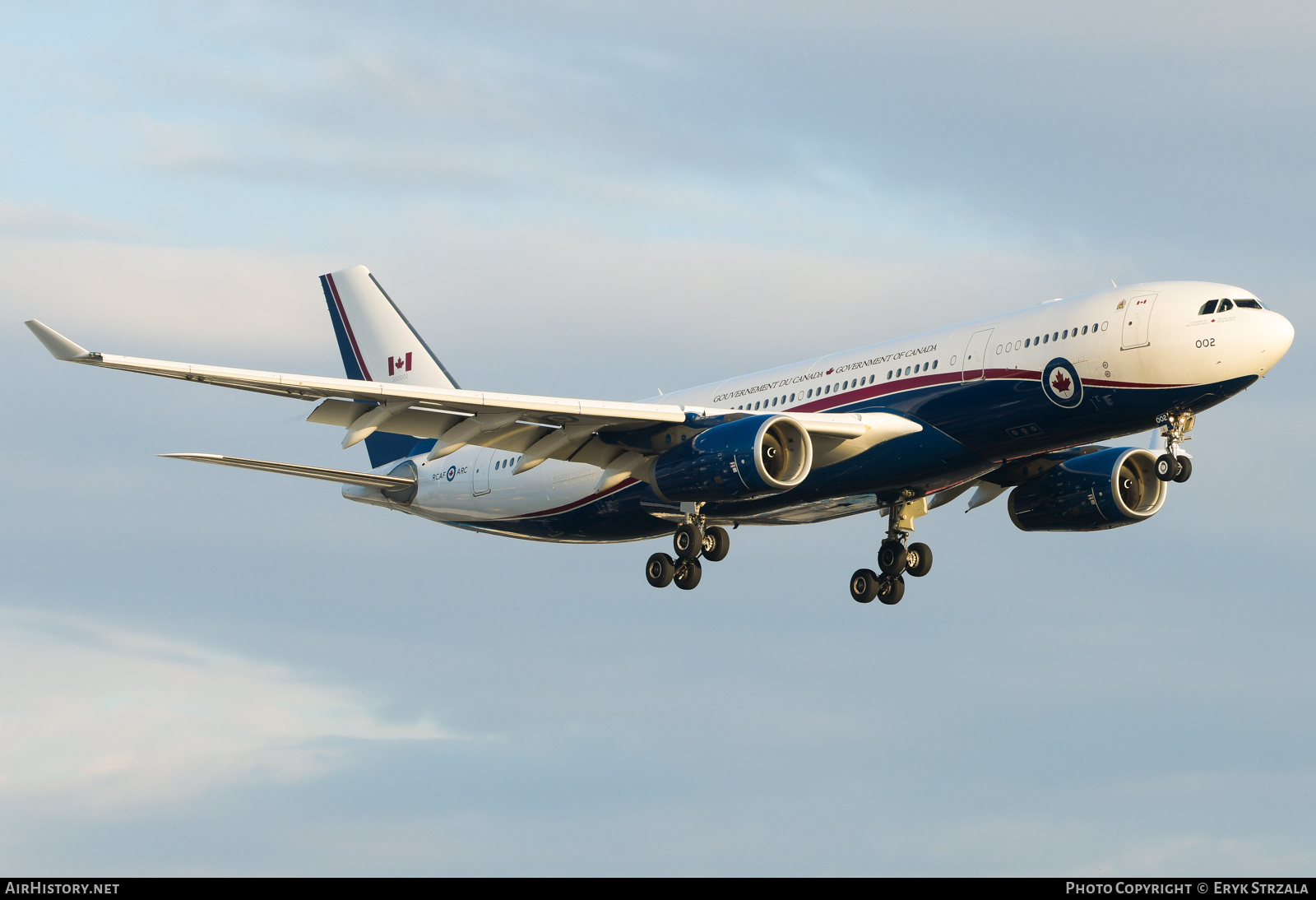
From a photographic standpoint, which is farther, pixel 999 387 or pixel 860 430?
pixel 860 430

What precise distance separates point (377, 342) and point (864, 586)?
18.4 metres

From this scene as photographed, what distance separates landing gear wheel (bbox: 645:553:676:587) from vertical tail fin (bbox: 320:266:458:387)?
11415 millimetres

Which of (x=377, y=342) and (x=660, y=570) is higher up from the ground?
(x=377, y=342)

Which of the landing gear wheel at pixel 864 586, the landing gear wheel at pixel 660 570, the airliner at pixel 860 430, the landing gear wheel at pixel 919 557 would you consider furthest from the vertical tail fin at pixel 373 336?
the landing gear wheel at pixel 919 557

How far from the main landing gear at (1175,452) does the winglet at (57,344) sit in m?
22.8

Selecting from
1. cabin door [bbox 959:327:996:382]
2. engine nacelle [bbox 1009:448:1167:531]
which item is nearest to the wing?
cabin door [bbox 959:327:996:382]

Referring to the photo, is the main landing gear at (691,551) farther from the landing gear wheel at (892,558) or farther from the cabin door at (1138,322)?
the cabin door at (1138,322)

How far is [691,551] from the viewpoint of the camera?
138ft

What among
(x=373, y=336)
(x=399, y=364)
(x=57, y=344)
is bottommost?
(x=57, y=344)

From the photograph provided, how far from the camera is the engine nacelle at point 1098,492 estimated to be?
43.6 m

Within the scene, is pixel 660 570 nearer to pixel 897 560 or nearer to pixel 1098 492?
pixel 897 560

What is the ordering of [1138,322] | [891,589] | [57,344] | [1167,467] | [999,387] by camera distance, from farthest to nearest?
[891,589] → [999,387] → [1167,467] → [1138,322] → [57,344]

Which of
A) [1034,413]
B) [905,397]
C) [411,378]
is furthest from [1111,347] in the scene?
[411,378]

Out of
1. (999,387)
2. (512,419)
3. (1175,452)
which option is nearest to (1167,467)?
(1175,452)
